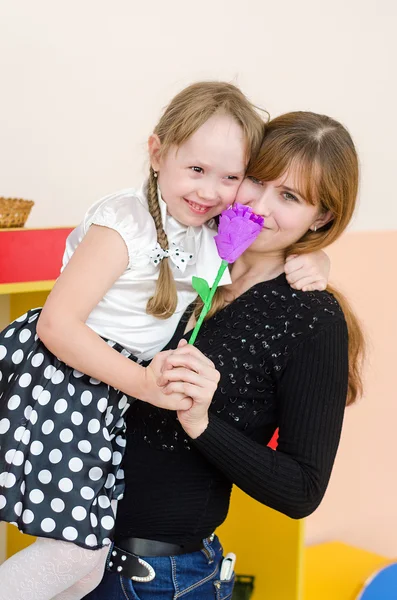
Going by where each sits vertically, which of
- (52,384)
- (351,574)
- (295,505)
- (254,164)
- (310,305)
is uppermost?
(254,164)

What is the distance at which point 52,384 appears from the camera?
55.4 inches

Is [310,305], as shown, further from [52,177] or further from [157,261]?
[52,177]

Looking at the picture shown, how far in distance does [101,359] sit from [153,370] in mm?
88

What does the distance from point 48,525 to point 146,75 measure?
71.8 inches

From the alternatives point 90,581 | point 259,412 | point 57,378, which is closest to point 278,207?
point 259,412

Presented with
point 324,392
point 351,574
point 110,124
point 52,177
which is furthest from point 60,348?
point 351,574

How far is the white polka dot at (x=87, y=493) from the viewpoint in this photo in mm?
1372

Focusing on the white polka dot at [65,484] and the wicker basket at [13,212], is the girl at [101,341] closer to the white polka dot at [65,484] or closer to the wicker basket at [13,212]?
the white polka dot at [65,484]

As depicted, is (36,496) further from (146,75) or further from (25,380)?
(146,75)

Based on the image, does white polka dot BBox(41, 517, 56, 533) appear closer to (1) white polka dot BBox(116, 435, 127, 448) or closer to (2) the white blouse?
(1) white polka dot BBox(116, 435, 127, 448)

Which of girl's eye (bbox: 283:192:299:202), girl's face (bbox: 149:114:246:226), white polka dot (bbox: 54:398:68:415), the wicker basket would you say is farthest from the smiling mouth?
the wicker basket

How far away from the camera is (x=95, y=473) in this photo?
1.39 metres

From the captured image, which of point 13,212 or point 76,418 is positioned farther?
point 13,212

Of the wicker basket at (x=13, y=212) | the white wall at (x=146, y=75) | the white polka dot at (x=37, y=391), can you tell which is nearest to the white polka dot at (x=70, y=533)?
the white polka dot at (x=37, y=391)
